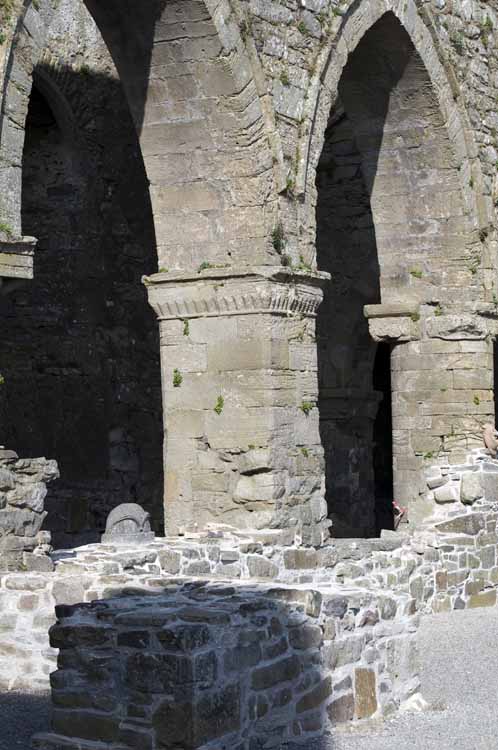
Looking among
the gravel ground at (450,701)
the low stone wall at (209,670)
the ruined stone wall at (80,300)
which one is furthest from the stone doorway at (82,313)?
the low stone wall at (209,670)

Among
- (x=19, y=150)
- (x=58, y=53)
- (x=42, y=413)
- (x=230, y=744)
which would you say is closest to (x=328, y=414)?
(x=42, y=413)

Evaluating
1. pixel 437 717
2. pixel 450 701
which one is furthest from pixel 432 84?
pixel 437 717

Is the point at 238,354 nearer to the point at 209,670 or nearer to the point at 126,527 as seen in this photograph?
the point at 126,527

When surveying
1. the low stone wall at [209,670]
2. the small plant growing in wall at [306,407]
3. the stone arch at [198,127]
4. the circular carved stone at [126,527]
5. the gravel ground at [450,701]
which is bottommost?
the gravel ground at [450,701]

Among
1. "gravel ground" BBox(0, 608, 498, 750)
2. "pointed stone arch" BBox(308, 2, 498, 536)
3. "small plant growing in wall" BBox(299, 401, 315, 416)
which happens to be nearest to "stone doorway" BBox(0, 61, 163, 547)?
"pointed stone arch" BBox(308, 2, 498, 536)

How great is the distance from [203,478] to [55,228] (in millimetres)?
3871

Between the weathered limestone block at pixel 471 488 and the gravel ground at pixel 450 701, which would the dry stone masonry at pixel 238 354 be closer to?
the weathered limestone block at pixel 471 488

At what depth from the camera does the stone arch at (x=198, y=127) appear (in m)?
8.45

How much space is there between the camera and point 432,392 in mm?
11133

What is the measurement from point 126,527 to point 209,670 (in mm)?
3126

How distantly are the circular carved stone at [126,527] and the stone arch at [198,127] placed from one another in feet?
5.84

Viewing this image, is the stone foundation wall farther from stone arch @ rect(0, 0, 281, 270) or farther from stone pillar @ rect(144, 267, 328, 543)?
stone arch @ rect(0, 0, 281, 270)

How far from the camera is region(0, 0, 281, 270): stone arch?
8.45m

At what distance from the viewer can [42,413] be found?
11812mm
